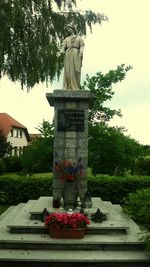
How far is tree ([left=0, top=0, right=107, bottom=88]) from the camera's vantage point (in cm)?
1745

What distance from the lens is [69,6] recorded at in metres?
19.2

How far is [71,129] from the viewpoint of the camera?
1286 cm

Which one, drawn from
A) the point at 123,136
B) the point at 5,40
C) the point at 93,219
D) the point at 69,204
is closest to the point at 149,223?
the point at 93,219

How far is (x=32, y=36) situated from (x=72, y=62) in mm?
5786

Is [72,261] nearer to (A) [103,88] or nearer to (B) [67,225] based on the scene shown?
(B) [67,225]

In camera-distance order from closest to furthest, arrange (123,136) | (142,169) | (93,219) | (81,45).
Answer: (93,219), (81,45), (123,136), (142,169)

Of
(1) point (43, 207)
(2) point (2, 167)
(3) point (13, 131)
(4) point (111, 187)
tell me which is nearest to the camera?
(1) point (43, 207)

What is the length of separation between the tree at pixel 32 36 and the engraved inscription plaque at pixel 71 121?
231 inches

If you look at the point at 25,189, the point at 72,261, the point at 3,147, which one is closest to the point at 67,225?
the point at 72,261

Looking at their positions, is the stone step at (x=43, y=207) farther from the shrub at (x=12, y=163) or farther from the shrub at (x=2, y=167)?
the shrub at (x=12, y=163)

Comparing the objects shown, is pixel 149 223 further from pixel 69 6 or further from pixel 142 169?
pixel 142 169

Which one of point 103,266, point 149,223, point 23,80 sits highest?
point 23,80

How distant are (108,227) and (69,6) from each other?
11.6m

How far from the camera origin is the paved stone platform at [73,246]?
28.2ft
